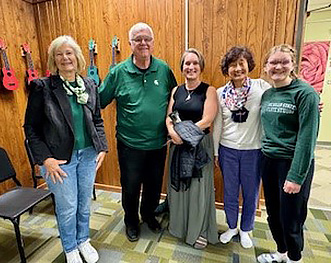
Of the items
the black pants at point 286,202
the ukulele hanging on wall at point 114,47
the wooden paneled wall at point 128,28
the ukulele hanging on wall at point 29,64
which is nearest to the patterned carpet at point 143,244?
the black pants at point 286,202

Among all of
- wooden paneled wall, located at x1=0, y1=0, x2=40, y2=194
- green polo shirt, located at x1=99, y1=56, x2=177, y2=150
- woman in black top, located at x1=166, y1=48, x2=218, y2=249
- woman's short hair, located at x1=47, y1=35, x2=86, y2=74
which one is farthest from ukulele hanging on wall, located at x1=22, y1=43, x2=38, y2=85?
woman in black top, located at x1=166, y1=48, x2=218, y2=249

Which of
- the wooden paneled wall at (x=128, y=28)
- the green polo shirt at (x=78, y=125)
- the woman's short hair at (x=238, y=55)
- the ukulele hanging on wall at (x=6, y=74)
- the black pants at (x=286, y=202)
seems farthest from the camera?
the ukulele hanging on wall at (x=6, y=74)

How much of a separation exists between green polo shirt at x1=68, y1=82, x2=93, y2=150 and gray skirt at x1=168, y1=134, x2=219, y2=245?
0.64m

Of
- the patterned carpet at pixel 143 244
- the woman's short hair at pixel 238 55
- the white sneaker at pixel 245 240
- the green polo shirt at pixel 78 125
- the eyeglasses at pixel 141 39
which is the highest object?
the eyeglasses at pixel 141 39

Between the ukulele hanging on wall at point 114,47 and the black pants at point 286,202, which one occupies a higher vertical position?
the ukulele hanging on wall at point 114,47

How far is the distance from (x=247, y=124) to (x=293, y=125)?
1.15 feet

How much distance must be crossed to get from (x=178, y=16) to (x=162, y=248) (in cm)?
202

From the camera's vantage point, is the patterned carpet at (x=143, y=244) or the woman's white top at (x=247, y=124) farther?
the patterned carpet at (x=143, y=244)

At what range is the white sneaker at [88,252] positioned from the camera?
1.63m

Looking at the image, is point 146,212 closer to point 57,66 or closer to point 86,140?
point 86,140

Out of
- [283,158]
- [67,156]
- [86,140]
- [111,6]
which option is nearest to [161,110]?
[86,140]

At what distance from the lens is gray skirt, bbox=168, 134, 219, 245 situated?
1.67 meters

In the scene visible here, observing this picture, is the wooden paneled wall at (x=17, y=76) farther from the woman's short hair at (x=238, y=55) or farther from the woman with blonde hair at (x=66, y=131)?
the woman's short hair at (x=238, y=55)

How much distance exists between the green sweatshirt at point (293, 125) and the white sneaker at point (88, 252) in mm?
1392
